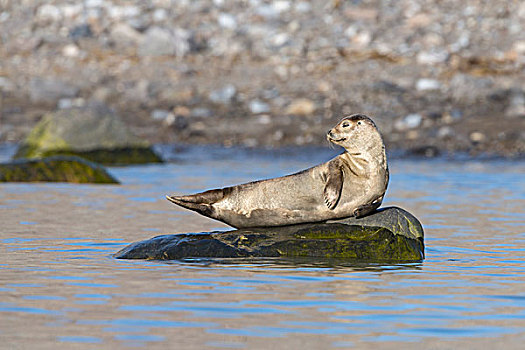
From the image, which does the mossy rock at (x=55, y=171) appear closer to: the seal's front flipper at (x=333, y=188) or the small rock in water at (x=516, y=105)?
the seal's front flipper at (x=333, y=188)

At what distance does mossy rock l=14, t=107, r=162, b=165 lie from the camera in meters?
16.4

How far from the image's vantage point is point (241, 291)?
20.3 ft

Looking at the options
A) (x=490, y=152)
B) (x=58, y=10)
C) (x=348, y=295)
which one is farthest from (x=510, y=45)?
(x=348, y=295)

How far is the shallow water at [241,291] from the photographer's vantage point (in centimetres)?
496

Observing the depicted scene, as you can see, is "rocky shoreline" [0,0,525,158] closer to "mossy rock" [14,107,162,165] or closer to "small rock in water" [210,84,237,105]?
"small rock in water" [210,84,237,105]

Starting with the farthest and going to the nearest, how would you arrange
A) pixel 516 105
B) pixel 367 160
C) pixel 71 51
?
pixel 71 51
pixel 516 105
pixel 367 160

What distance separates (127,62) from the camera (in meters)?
21.6

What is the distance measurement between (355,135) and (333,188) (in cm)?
46

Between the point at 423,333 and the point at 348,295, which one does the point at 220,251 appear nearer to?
the point at 348,295

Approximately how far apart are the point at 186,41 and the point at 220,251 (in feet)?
47.9

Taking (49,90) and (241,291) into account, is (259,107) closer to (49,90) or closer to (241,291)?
(49,90)

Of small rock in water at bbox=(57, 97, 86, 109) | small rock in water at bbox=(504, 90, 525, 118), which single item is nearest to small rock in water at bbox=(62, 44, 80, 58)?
small rock in water at bbox=(57, 97, 86, 109)

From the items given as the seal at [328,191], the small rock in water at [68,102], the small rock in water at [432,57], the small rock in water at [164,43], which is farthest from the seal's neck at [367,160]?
the small rock in water at [164,43]

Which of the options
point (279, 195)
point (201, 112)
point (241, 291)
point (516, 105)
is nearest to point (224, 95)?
point (201, 112)
